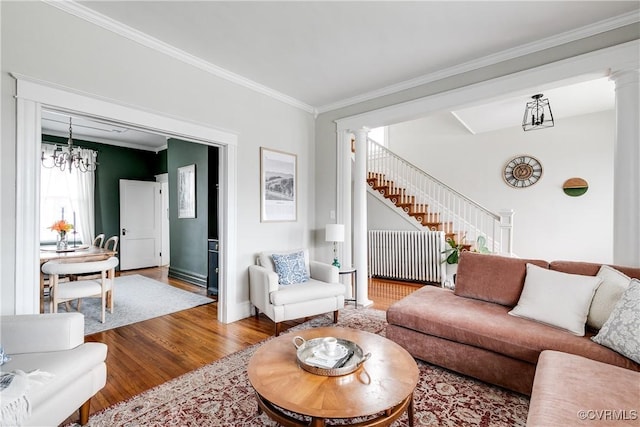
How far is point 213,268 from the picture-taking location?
4742 mm

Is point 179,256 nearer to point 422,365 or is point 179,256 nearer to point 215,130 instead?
point 215,130

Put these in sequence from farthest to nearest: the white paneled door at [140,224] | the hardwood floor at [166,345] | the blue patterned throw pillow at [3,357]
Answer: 1. the white paneled door at [140,224]
2. the hardwood floor at [166,345]
3. the blue patterned throw pillow at [3,357]

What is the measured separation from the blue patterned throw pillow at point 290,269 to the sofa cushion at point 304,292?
3.7 inches

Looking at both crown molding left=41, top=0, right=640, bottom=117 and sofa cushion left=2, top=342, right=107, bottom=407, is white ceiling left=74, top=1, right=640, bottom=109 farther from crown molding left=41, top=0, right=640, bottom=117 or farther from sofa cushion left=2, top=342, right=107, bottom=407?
sofa cushion left=2, top=342, right=107, bottom=407

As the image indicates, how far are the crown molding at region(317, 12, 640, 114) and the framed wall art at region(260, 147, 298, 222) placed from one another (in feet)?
4.19

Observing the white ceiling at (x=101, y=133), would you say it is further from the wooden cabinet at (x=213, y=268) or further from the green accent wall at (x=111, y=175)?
the wooden cabinet at (x=213, y=268)

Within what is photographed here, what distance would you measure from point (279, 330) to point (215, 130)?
7.54ft

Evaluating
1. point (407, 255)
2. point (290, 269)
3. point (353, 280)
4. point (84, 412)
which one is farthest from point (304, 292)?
point (407, 255)

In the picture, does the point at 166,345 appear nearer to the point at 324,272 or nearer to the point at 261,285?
the point at 261,285

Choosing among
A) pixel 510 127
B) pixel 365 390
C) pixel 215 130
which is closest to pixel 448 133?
pixel 510 127

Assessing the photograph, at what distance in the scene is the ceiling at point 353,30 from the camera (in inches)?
93.1

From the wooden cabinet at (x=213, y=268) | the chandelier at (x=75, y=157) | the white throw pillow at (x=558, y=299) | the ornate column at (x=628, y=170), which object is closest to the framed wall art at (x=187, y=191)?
the wooden cabinet at (x=213, y=268)

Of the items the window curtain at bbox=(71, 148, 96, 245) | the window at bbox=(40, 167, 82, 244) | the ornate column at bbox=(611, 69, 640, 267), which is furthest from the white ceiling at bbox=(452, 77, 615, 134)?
the window at bbox=(40, 167, 82, 244)

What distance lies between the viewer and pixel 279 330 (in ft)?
10.4
